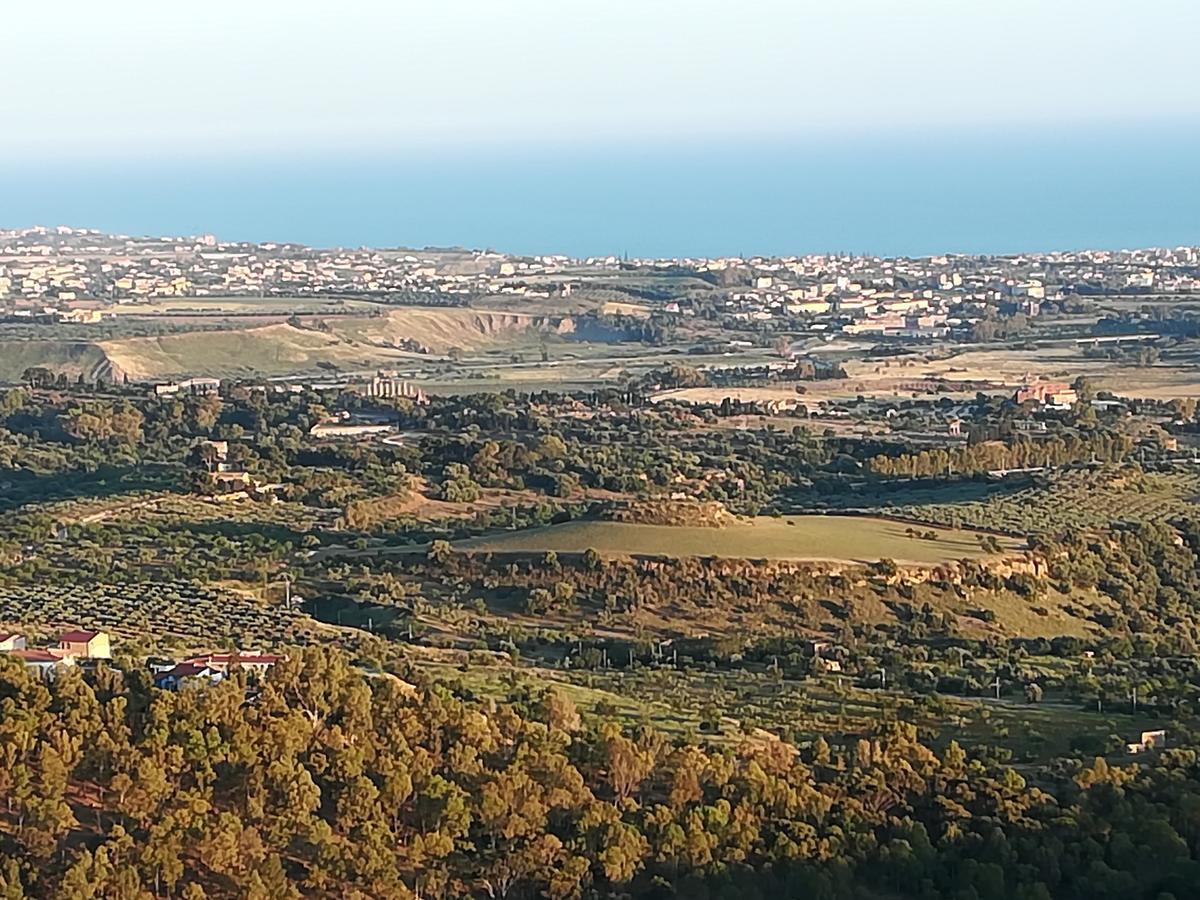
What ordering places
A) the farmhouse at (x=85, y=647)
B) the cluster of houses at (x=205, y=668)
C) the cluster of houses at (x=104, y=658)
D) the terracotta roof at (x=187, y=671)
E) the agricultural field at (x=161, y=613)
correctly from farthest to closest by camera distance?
the agricultural field at (x=161, y=613), the farmhouse at (x=85, y=647), the terracotta roof at (x=187, y=671), the cluster of houses at (x=104, y=658), the cluster of houses at (x=205, y=668)

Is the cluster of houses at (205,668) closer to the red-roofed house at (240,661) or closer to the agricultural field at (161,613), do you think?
the red-roofed house at (240,661)

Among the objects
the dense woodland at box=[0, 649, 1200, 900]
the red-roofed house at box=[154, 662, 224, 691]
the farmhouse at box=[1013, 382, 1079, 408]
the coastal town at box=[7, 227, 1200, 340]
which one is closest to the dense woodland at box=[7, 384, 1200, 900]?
the dense woodland at box=[0, 649, 1200, 900]

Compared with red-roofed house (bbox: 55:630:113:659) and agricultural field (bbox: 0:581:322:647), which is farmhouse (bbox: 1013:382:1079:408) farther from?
red-roofed house (bbox: 55:630:113:659)

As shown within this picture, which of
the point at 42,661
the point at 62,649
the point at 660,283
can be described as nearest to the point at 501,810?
the point at 42,661

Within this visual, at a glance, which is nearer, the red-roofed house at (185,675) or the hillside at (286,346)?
the red-roofed house at (185,675)

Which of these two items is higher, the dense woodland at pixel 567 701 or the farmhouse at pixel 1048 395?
the dense woodland at pixel 567 701

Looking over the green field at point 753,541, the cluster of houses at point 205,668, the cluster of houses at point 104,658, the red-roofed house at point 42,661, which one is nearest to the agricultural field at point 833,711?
the cluster of houses at point 205,668

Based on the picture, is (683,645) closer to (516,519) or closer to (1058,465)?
(516,519)

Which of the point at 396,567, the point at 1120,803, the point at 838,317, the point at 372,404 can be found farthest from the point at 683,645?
the point at 838,317
